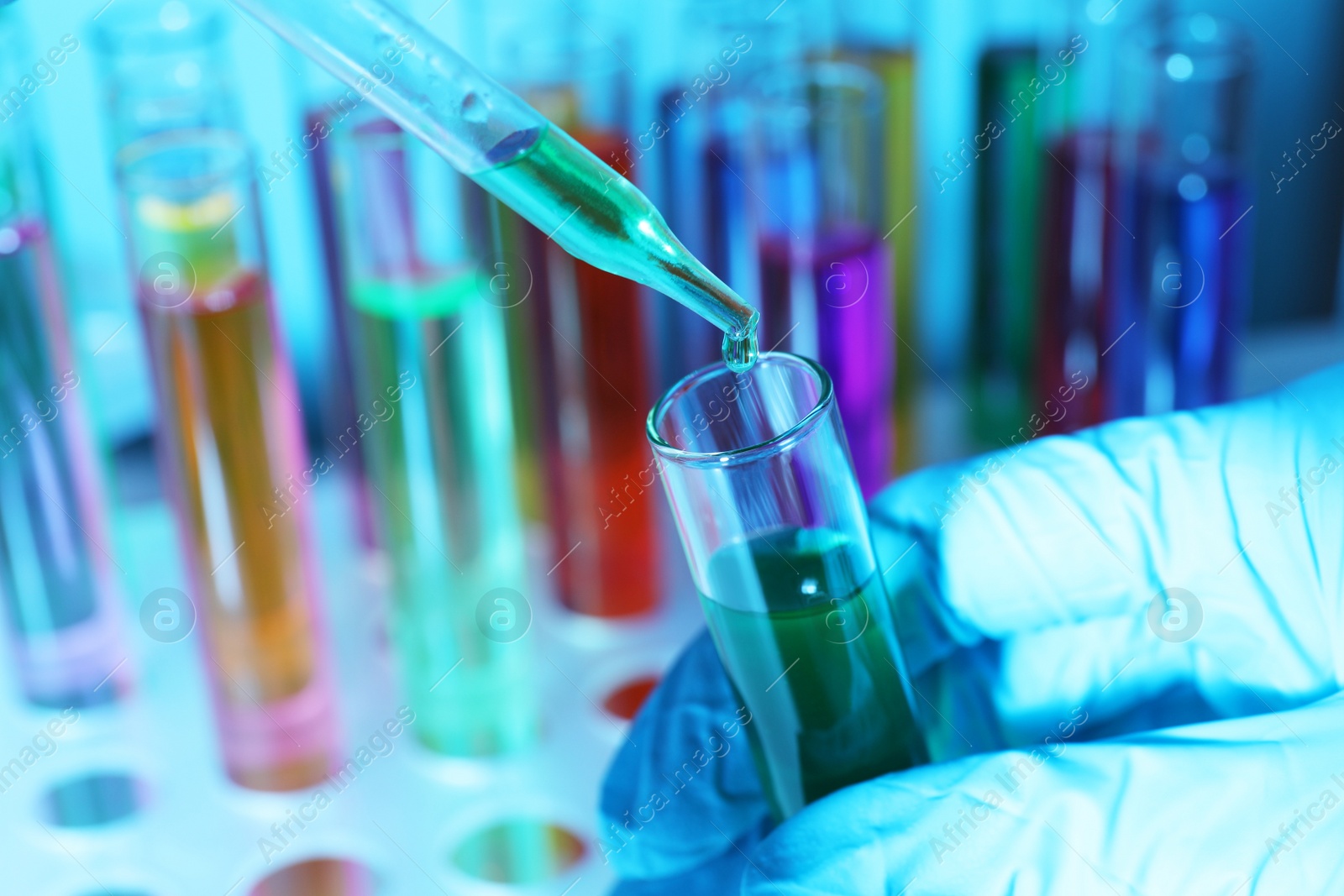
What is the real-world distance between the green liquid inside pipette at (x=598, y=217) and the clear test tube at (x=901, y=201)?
0.55 m

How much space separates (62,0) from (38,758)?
0.68 meters

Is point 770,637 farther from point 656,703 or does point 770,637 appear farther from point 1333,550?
point 1333,550

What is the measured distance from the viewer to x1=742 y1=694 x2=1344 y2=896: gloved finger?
2.22 feet

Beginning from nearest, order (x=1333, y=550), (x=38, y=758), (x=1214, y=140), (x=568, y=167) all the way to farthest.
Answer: (x=568, y=167)
(x=1333, y=550)
(x=38, y=758)
(x=1214, y=140)

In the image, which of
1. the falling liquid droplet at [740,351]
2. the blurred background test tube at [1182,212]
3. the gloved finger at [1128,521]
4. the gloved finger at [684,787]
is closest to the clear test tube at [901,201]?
the blurred background test tube at [1182,212]

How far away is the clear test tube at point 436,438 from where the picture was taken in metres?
0.89

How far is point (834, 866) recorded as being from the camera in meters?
0.68

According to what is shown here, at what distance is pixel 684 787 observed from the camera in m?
0.81

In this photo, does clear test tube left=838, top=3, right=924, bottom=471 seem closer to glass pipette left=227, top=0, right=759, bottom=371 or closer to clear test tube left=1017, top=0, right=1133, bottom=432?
clear test tube left=1017, top=0, right=1133, bottom=432

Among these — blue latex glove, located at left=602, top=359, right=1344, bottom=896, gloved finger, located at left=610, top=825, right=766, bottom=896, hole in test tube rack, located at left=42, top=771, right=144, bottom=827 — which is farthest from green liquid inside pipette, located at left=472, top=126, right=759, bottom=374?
hole in test tube rack, located at left=42, top=771, right=144, bottom=827

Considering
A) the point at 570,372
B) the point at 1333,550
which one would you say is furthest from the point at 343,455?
the point at 1333,550

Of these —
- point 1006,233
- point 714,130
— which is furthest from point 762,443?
point 1006,233

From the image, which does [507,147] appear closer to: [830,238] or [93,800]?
[830,238]

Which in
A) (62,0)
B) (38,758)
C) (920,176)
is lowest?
(38,758)
